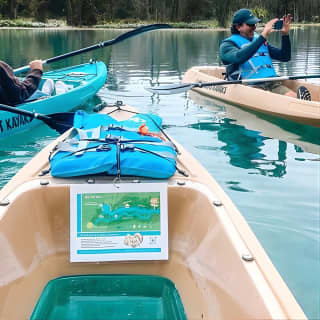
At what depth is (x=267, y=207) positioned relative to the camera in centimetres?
354

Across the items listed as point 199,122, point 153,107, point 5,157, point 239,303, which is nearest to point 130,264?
point 239,303

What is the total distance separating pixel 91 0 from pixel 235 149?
4261cm

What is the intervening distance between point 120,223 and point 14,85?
2.67 meters

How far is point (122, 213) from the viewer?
97.9 inches

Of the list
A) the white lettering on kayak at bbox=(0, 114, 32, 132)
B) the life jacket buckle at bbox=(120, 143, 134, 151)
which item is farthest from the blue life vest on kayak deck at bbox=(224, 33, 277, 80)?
the life jacket buckle at bbox=(120, 143, 134, 151)

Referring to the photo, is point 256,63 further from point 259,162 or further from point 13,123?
point 13,123

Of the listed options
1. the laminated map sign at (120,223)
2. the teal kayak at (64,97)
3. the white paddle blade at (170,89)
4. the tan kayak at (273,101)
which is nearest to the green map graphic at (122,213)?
the laminated map sign at (120,223)

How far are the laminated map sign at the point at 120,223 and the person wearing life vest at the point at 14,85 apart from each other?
96.1 inches

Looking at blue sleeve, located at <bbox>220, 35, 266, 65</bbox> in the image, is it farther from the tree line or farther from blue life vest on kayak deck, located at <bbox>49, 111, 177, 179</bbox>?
the tree line

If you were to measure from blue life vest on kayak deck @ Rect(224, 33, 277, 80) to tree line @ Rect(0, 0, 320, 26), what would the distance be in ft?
118

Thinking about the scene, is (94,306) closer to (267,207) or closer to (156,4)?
(267,207)

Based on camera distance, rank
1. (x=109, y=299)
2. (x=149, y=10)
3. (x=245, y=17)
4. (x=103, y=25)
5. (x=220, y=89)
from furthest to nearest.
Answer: (x=149, y=10), (x=103, y=25), (x=220, y=89), (x=245, y=17), (x=109, y=299)

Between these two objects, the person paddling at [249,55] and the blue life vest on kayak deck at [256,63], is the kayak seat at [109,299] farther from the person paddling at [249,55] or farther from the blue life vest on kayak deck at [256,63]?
the blue life vest on kayak deck at [256,63]

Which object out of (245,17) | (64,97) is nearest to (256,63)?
(245,17)
